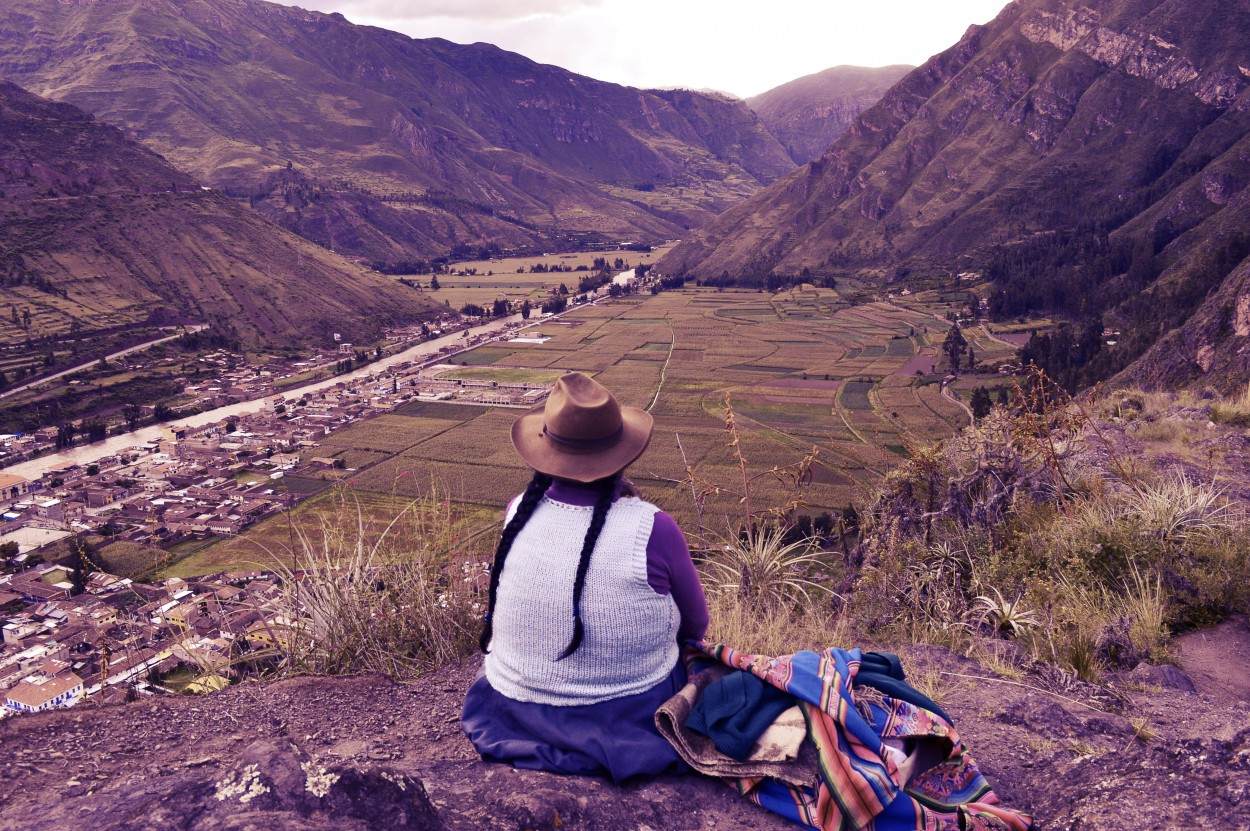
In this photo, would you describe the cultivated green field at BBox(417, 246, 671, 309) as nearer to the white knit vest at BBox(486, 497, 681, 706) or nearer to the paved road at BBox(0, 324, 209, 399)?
the paved road at BBox(0, 324, 209, 399)

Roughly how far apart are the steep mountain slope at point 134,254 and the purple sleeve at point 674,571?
223 feet

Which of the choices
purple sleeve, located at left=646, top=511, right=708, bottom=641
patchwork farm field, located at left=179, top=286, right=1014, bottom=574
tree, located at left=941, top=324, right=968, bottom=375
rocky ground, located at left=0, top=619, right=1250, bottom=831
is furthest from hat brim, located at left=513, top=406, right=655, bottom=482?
tree, located at left=941, top=324, right=968, bottom=375

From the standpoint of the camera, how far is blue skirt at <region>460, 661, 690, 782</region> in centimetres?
314

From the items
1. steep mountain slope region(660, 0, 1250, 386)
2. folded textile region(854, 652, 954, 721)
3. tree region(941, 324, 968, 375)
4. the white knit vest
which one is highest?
steep mountain slope region(660, 0, 1250, 386)

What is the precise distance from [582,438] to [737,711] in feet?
4.48

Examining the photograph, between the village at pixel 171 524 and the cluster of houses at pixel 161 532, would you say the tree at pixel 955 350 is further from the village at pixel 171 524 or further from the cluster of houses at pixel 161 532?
the village at pixel 171 524

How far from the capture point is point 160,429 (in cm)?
4703

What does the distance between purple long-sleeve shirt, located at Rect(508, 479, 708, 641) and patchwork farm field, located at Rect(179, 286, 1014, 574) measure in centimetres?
521

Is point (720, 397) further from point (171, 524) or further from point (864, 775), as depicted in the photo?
point (864, 775)

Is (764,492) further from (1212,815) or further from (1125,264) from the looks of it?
(1125,264)

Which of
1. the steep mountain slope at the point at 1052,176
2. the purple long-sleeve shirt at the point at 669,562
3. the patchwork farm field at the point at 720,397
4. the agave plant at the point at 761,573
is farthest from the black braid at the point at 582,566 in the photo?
the steep mountain slope at the point at 1052,176

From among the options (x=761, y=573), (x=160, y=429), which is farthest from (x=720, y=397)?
(x=761, y=573)

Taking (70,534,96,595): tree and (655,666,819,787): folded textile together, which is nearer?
(655,666,819,787): folded textile

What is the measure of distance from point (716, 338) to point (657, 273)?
57.2m
